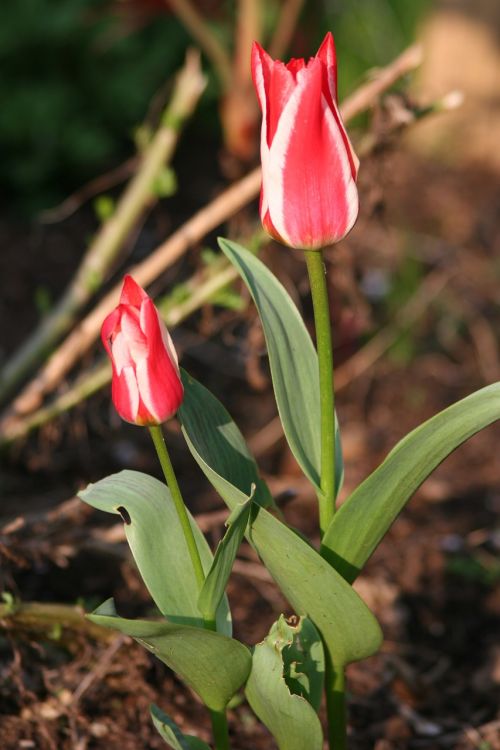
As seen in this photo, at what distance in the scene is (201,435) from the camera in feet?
4.22

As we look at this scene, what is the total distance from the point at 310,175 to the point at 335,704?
67 centimetres

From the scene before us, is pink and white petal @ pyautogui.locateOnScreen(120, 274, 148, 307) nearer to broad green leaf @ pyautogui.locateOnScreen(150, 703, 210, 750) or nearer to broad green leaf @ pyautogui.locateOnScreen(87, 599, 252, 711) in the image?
broad green leaf @ pyautogui.locateOnScreen(87, 599, 252, 711)

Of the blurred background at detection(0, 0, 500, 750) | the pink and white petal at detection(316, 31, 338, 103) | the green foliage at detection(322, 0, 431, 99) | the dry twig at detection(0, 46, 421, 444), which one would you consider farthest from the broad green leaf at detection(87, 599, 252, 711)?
the green foliage at detection(322, 0, 431, 99)

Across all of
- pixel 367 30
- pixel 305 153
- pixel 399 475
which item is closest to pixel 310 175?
pixel 305 153

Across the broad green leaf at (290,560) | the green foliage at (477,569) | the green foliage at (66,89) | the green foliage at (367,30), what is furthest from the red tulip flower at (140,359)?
the green foliage at (367,30)

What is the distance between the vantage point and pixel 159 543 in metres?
1.27

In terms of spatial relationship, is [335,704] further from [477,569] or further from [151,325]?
[477,569]

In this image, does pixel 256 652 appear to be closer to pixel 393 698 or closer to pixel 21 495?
pixel 393 698

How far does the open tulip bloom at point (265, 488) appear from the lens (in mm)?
1083

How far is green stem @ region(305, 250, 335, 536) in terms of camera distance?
3.75ft

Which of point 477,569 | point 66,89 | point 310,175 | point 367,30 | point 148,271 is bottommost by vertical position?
point 310,175

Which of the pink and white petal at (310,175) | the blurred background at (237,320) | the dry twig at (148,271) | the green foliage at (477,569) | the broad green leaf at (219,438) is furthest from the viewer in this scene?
the green foliage at (477,569)

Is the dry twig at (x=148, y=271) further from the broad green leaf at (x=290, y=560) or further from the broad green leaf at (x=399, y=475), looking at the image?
the broad green leaf at (x=399, y=475)

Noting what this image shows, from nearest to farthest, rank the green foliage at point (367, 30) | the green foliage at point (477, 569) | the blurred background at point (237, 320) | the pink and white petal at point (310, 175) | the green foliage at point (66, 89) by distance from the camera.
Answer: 1. the pink and white petal at point (310, 175)
2. the blurred background at point (237, 320)
3. the green foliage at point (477, 569)
4. the green foliage at point (66, 89)
5. the green foliage at point (367, 30)
